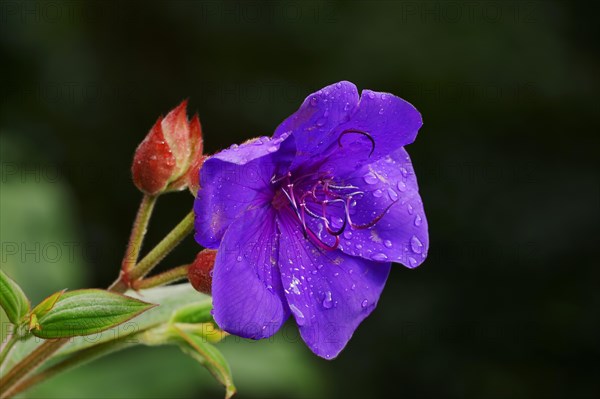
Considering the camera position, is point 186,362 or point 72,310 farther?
point 186,362

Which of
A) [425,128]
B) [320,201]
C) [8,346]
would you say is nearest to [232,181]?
[320,201]

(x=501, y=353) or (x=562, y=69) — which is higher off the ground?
(x=562, y=69)

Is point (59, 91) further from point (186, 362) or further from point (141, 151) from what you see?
point (141, 151)

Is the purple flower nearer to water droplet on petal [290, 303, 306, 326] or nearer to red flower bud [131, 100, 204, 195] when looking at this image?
water droplet on petal [290, 303, 306, 326]

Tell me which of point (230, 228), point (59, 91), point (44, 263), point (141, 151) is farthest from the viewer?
point (59, 91)

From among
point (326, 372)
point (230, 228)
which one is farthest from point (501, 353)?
point (230, 228)

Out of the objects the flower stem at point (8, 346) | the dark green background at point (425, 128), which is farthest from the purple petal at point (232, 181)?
the dark green background at point (425, 128)

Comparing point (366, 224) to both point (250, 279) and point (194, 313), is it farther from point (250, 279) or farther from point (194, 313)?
point (194, 313)
